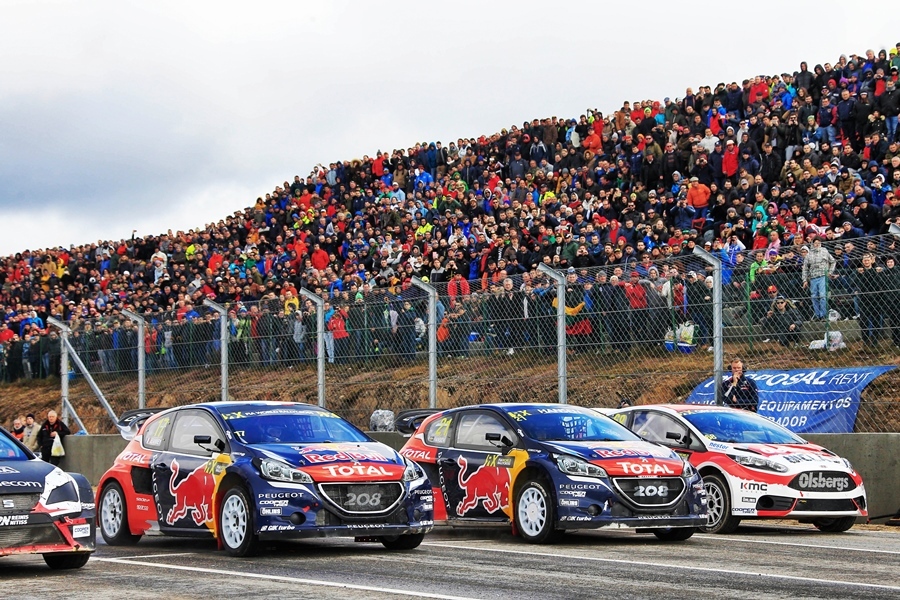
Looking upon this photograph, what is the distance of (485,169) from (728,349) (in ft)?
49.7

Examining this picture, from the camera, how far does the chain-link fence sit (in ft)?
50.4

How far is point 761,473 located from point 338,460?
15.2ft

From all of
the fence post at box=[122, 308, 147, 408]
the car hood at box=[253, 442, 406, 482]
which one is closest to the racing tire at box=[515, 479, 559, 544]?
the car hood at box=[253, 442, 406, 482]

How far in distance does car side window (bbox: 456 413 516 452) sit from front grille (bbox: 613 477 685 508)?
4.52 feet

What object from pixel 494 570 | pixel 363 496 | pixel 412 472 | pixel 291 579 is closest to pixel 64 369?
pixel 412 472

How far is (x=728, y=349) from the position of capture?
1659 centimetres

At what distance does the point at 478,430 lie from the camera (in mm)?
14203

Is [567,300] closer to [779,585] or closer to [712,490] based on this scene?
[712,490]

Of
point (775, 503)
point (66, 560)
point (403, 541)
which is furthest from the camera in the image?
point (775, 503)

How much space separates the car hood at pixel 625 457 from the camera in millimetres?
12961

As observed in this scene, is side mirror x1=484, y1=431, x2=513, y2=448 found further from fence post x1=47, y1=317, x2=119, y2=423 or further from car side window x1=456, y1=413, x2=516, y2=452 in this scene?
fence post x1=47, y1=317, x2=119, y2=423

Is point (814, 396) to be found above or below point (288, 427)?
above

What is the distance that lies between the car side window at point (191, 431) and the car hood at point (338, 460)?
744mm

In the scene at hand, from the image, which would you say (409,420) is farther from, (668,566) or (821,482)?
(668,566)
